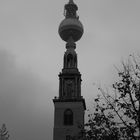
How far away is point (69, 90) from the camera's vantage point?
7175 centimetres

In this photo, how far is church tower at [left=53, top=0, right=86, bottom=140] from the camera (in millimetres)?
68062

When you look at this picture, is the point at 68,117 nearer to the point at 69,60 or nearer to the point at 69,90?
the point at 69,90

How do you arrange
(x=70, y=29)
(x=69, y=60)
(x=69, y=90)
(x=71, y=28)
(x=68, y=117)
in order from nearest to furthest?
(x=68, y=117), (x=69, y=90), (x=69, y=60), (x=71, y=28), (x=70, y=29)

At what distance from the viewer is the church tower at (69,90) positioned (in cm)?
6806

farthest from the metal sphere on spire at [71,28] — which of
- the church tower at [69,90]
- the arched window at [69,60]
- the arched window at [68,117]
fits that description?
the arched window at [68,117]

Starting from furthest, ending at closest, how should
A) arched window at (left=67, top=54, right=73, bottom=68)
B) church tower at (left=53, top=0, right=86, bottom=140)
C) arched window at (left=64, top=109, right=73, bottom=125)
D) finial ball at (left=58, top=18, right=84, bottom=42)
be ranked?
finial ball at (left=58, top=18, right=84, bottom=42) < arched window at (left=67, top=54, right=73, bottom=68) < arched window at (left=64, top=109, right=73, bottom=125) < church tower at (left=53, top=0, right=86, bottom=140)

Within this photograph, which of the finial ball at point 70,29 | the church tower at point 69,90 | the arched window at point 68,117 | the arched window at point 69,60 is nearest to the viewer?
the church tower at point 69,90

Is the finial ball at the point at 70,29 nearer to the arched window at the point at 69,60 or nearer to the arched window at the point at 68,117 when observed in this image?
the arched window at the point at 69,60

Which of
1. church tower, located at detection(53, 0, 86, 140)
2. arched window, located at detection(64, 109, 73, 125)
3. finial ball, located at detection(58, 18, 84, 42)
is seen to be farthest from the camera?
finial ball, located at detection(58, 18, 84, 42)

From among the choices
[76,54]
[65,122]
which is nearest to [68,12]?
[76,54]

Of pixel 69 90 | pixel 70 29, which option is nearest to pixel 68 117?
pixel 69 90

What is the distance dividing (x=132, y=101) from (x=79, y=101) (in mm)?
49836

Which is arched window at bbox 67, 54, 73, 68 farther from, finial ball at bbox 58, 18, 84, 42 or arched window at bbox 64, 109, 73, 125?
arched window at bbox 64, 109, 73, 125

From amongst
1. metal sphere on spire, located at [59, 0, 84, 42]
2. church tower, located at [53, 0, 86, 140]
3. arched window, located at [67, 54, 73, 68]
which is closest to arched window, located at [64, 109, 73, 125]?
church tower, located at [53, 0, 86, 140]
